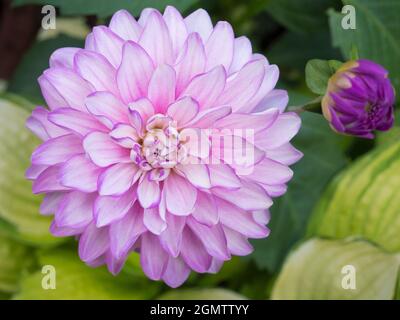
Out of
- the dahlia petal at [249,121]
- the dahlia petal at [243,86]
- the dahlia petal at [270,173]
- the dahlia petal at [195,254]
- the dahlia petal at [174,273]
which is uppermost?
the dahlia petal at [243,86]

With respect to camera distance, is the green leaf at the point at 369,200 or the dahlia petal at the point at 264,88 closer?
the dahlia petal at the point at 264,88

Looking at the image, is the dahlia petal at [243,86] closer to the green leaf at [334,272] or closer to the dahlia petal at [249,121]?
the dahlia petal at [249,121]

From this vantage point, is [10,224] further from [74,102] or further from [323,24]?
[323,24]

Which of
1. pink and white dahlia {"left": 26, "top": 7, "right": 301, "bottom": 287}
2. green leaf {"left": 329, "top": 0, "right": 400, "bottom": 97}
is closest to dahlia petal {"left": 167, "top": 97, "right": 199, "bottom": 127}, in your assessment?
pink and white dahlia {"left": 26, "top": 7, "right": 301, "bottom": 287}

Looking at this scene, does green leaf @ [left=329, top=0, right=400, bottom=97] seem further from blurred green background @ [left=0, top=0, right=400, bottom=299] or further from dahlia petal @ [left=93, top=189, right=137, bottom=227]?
dahlia petal @ [left=93, top=189, right=137, bottom=227]

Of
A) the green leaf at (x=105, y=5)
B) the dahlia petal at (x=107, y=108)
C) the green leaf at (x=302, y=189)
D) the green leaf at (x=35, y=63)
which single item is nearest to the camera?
the dahlia petal at (x=107, y=108)

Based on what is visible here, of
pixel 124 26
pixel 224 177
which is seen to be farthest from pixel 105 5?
pixel 224 177

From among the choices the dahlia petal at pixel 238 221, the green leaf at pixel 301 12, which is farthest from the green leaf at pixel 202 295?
the green leaf at pixel 301 12
